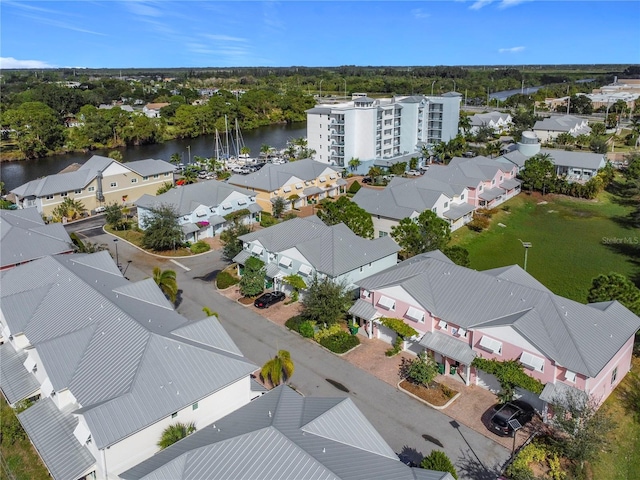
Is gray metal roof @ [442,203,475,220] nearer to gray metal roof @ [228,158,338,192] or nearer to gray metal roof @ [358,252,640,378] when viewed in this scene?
gray metal roof @ [228,158,338,192]

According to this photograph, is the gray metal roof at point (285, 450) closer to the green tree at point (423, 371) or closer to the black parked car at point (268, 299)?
the green tree at point (423, 371)

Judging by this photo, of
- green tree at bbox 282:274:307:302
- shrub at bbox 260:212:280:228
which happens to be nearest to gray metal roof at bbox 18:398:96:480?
green tree at bbox 282:274:307:302

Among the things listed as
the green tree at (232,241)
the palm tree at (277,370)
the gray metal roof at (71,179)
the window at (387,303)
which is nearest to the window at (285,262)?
the green tree at (232,241)

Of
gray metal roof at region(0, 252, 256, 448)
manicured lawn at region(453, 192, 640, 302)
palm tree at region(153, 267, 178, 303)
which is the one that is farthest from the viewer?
manicured lawn at region(453, 192, 640, 302)

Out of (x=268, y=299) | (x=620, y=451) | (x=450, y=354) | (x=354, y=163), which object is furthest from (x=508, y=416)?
(x=354, y=163)

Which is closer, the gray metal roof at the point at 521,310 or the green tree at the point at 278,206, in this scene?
the gray metal roof at the point at 521,310
